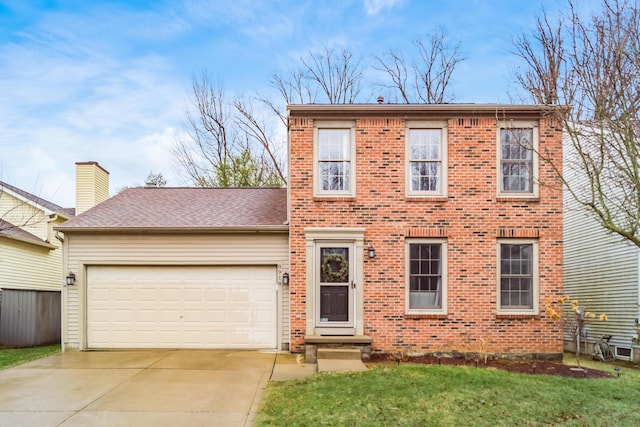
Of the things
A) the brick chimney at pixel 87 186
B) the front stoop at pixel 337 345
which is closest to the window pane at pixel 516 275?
the front stoop at pixel 337 345

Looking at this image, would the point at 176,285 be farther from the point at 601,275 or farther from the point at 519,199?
the point at 601,275

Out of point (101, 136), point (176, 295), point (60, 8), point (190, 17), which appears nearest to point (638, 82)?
point (176, 295)

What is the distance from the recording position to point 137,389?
6.94 meters

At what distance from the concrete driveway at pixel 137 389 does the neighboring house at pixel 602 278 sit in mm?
8762

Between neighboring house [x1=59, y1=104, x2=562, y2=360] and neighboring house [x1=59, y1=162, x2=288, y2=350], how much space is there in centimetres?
5

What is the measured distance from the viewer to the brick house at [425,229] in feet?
31.9

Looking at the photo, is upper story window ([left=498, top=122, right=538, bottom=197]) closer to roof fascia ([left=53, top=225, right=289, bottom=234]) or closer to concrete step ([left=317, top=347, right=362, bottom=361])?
concrete step ([left=317, top=347, right=362, bottom=361])

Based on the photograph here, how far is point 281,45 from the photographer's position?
1794 centimetres

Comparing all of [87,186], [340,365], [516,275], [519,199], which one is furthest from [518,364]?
[87,186]

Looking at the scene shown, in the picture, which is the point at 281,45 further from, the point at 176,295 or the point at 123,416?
the point at 123,416

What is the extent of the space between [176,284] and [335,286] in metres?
3.71

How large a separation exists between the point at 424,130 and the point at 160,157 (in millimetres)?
18561

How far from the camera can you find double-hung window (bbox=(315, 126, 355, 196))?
33.0ft

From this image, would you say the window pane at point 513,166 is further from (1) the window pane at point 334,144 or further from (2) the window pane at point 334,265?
(2) the window pane at point 334,265
